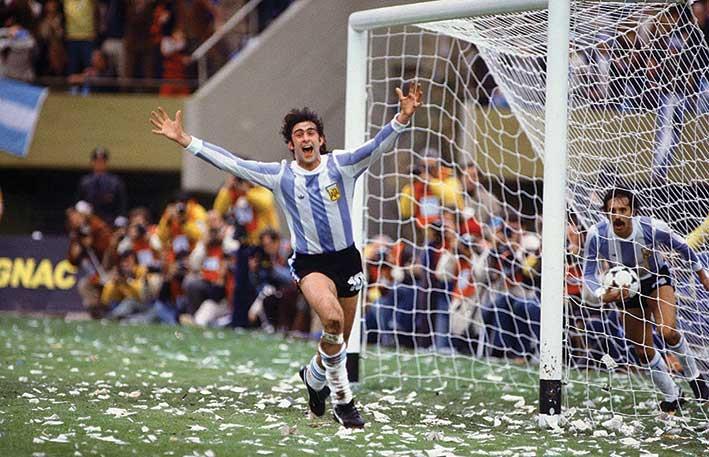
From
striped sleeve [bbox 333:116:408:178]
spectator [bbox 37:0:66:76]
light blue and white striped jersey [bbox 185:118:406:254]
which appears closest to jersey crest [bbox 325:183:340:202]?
light blue and white striped jersey [bbox 185:118:406:254]

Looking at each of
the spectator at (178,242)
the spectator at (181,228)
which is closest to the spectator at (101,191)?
the spectator at (178,242)

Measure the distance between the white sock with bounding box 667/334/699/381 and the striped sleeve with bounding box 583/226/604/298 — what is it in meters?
0.76

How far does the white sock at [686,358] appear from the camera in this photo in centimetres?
973

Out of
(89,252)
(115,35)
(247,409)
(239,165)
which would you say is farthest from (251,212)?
(239,165)

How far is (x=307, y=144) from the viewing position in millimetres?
8562

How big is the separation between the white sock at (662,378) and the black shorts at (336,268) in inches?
99.1

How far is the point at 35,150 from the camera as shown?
22.2m

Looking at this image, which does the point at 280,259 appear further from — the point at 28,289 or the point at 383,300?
the point at 28,289

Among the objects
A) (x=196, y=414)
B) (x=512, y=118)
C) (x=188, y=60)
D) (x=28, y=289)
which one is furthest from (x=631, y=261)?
(x=188, y=60)

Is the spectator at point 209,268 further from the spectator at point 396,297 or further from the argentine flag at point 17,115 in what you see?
the argentine flag at point 17,115

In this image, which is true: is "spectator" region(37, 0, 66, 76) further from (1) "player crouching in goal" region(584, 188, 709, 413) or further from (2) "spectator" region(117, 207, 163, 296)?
(1) "player crouching in goal" region(584, 188, 709, 413)

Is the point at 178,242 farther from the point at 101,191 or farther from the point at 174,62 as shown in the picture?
the point at 174,62

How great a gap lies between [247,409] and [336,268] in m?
1.29

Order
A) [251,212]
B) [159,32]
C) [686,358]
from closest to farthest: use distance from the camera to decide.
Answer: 1. [686,358]
2. [251,212]
3. [159,32]
